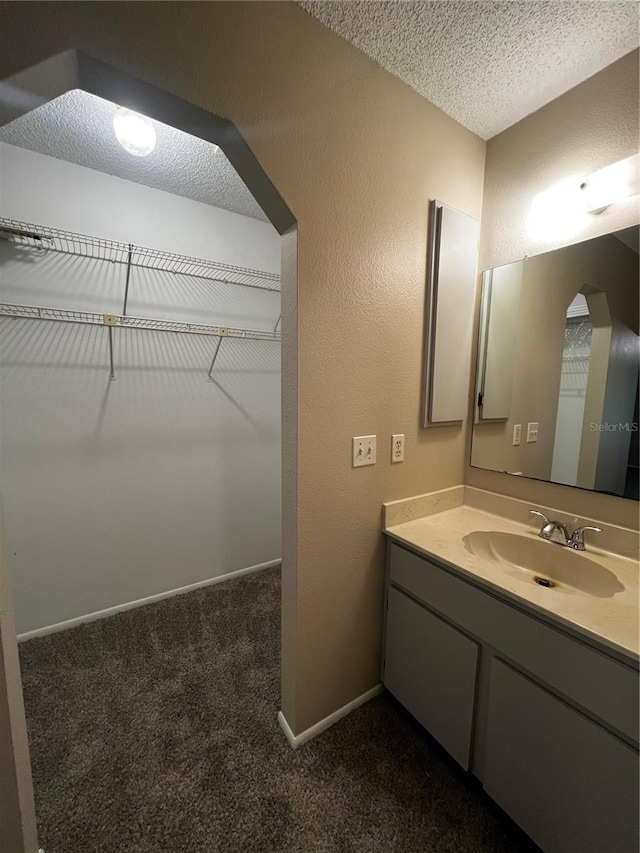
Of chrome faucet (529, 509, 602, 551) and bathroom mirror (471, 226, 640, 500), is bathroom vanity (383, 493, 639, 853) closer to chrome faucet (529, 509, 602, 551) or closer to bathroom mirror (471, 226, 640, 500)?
chrome faucet (529, 509, 602, 551)

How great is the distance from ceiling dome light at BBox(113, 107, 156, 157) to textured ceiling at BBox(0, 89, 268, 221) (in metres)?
0.13

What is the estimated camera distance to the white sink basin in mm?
1118

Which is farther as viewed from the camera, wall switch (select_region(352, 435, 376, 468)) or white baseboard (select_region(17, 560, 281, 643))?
white baseboard (select_region(17, 560, 281, 643))

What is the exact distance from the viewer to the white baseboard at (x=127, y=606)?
1.82 m

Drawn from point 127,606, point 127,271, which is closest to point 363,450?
point 127,271

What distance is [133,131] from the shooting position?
4.37 feet

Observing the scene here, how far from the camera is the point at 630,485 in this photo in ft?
3.74

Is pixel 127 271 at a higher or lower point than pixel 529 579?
higher

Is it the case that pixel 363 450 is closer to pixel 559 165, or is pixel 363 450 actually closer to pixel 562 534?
pixel 562 534

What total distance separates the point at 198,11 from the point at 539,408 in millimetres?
1742

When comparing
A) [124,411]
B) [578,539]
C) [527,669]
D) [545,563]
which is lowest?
[527,669]

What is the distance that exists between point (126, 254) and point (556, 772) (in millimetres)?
2857

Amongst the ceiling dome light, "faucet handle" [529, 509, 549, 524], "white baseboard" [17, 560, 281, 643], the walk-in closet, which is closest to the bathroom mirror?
"faucet handle" [529, 509, 549, 524]

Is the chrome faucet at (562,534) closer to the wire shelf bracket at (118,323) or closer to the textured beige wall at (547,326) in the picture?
the textured beige wall at (547,326)
